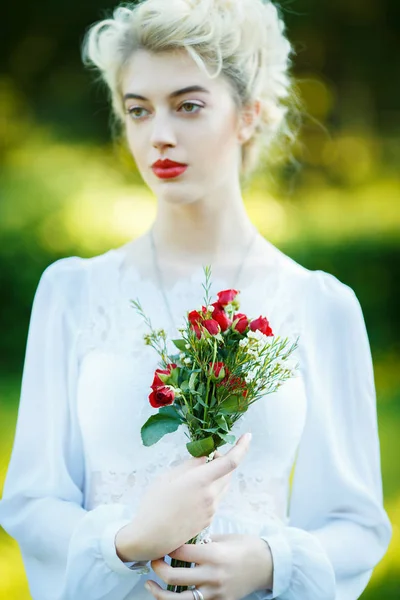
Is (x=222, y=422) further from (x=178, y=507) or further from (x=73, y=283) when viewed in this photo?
(x=73, y=283)

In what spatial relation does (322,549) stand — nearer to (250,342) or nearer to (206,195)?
(250,342)

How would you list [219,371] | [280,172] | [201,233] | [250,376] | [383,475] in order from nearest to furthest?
[219,371] < [250,376] < [201,233] < [383,475] < [280,172]

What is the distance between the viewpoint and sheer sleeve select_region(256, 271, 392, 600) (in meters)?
1.71

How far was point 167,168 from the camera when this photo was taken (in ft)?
5.57

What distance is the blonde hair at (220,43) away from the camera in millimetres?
1689

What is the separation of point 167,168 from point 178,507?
592 mm

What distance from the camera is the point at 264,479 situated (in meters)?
1.71

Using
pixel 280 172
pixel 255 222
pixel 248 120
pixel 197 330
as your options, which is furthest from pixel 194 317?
pixel 280 172

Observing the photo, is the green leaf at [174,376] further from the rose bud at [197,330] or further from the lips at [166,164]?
the lips at [166,164]

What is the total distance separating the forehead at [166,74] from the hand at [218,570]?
767 mm

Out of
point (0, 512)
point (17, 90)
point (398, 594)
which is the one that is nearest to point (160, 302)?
point (0, 512)

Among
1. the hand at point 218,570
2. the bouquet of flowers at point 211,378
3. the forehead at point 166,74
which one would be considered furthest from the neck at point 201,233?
the hand at point 218,570

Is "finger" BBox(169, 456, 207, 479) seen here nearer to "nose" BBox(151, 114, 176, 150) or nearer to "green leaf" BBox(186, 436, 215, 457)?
"green leaf" BBox(186, 436, 215, 457)

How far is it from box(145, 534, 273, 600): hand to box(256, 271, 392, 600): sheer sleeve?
0.41 feet
